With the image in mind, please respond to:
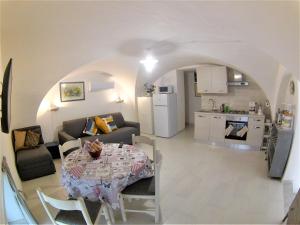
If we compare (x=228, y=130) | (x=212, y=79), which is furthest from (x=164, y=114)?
(x=228, y=130)

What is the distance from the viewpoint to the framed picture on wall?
17.0 ft

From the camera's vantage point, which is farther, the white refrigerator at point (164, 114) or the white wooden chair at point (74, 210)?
the white refrigerator at point (164, 114)

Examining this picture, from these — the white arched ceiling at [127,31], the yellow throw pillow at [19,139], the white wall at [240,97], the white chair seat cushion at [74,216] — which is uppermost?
the white arched ceiling at [127,31]

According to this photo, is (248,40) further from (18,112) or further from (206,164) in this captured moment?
(18,112)

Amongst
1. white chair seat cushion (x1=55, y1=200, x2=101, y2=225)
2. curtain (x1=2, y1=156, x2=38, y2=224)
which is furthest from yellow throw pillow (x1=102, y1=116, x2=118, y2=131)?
white chair seat cushion (x1=55, y1=200, x2=101, y2=225)

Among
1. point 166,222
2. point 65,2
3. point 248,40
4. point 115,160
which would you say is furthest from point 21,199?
point 248,40

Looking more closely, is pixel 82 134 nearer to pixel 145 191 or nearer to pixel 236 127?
pixel 145 191

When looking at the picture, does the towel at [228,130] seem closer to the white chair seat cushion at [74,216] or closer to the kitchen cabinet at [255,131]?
the kitchen cabinet at [255,131]

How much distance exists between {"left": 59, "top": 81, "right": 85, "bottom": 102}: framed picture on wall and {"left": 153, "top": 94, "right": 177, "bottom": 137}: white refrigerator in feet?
7.14

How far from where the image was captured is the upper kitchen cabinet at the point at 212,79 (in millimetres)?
5387

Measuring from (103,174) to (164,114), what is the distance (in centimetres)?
393

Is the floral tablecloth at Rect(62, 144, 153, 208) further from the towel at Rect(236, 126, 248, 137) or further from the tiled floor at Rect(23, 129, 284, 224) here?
the towel at Rect(236, 126, 248, 137)

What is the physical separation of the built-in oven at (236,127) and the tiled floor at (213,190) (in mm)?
418

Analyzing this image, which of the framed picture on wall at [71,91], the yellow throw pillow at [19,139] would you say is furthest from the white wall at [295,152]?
the yellow throw pillow at [19,139]
